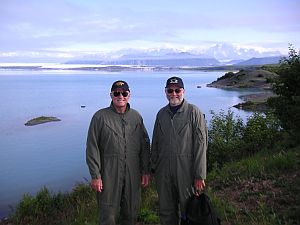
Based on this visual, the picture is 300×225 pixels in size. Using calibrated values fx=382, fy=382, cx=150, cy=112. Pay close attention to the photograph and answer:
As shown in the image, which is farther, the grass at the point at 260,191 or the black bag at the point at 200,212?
the grass at the point at 260,191

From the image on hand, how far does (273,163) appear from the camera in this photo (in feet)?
28.8

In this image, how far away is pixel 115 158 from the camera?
5.10m

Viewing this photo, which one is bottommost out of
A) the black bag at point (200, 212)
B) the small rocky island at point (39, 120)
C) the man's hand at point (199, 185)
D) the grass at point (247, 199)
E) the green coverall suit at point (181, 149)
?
the small rocky island at point (39, 120)

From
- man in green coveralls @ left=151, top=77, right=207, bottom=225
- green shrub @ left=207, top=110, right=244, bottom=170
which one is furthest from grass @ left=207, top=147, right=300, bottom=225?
green shrub @ left=207, top=110, right=244, bottom=170

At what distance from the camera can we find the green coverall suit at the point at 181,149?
4.94 m

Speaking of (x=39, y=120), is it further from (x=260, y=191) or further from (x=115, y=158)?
(x=115, y=158)

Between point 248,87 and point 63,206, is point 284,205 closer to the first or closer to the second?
point 63,206

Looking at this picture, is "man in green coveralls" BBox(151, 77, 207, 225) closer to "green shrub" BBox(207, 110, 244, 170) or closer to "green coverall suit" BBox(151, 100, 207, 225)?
"green coverall suit" BBox(151, 100, 207, 225)

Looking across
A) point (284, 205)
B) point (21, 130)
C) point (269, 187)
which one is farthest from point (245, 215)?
point (21, 130)

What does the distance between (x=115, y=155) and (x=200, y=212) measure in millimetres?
1325

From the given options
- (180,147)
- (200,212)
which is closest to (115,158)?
(180,147)

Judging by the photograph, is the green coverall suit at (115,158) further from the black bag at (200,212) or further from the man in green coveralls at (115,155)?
the black bag at (200,212)

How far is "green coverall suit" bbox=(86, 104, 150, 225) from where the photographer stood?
5066 millimetres

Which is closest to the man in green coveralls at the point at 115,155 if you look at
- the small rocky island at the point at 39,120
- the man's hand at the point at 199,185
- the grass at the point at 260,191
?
the man's hand at the point at 199,185
